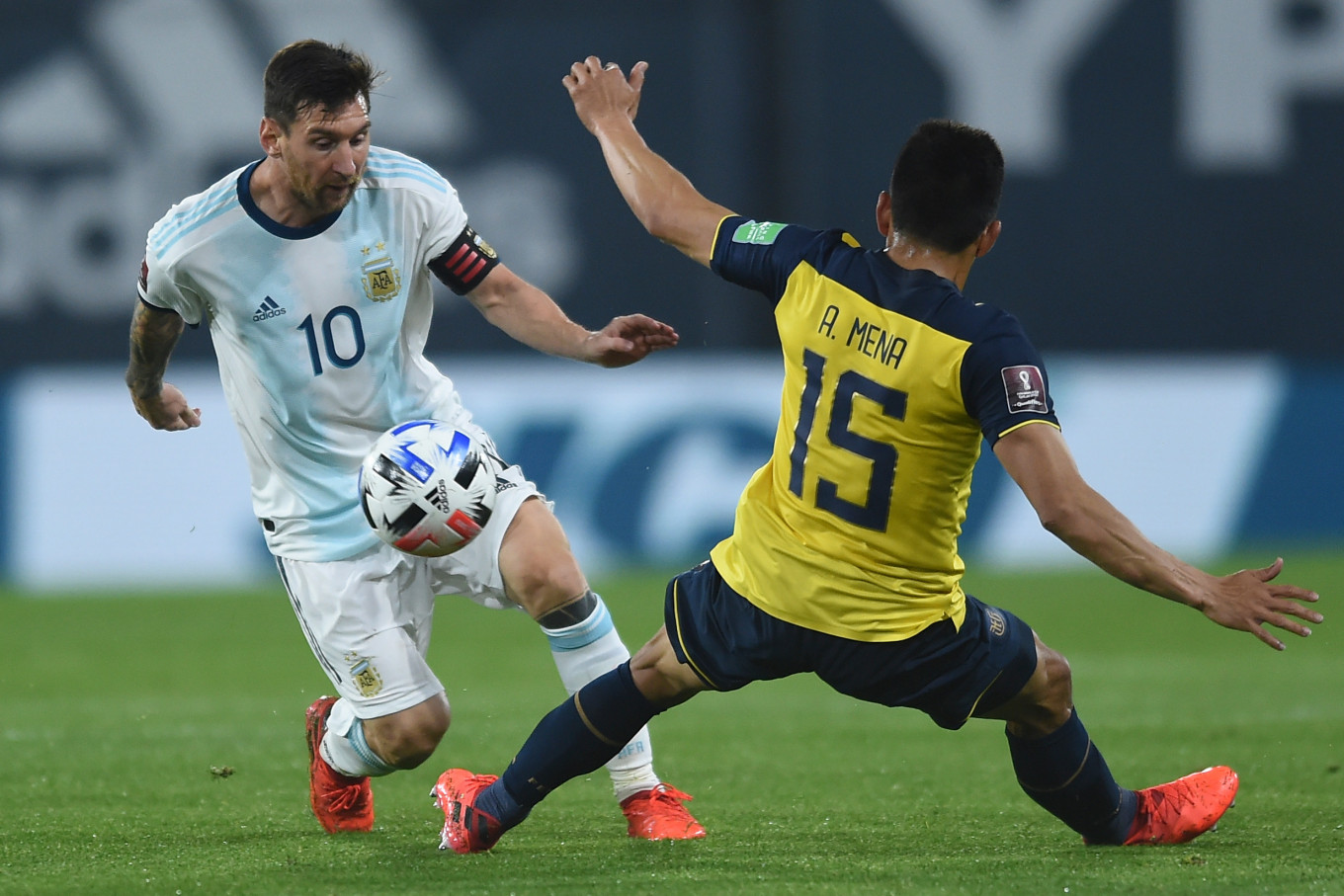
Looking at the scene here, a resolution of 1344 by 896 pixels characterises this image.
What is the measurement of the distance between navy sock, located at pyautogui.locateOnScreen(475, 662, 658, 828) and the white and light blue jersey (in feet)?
2.81

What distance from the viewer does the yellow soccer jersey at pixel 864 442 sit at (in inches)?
157

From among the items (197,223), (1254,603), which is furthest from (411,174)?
(1254,603)

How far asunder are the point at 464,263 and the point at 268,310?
566mm

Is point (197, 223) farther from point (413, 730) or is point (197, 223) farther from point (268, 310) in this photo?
point (413, 730)

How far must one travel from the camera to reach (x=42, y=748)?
6.56 meters

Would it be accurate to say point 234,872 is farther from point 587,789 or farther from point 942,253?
point 942,253

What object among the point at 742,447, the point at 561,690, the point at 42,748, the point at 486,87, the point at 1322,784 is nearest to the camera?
the point at 1322,784

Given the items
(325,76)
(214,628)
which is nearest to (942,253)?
(325,76)

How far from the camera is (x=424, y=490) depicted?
4484 mm

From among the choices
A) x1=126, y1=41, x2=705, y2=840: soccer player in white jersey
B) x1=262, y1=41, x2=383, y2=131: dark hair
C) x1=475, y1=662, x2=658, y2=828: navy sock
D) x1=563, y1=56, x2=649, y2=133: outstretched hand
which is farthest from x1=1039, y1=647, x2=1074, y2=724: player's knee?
x1=262, y1=41, x2=383, y2=131: dark hair

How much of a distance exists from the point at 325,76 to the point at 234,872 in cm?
200

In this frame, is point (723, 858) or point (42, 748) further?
point (42, 748)

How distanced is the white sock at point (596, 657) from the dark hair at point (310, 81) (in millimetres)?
1487

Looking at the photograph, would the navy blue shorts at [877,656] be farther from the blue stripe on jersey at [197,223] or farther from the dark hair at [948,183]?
the blue stripe on jersey at [197,223]
